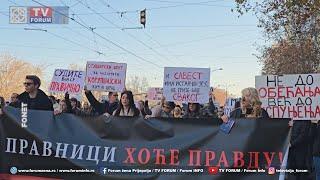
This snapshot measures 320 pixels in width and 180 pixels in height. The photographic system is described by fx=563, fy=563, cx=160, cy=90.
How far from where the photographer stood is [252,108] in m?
7.28

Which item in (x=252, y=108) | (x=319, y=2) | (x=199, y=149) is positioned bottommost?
(x=199, y=149)

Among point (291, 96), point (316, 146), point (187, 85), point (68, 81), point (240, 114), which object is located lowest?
point (316, 146)

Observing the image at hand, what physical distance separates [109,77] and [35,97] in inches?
164

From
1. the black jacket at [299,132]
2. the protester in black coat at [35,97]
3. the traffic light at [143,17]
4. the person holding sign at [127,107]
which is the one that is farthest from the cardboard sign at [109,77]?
the traffic light at [143,17]

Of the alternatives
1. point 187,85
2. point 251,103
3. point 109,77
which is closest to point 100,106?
point 109,77

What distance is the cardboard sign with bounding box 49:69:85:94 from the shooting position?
1356 centimetres

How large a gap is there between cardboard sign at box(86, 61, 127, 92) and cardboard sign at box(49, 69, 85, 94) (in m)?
1.58

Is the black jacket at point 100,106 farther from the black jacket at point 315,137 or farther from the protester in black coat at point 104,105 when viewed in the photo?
the black jacket at point 315,137

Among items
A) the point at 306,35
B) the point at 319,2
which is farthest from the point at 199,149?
the point at 306,35

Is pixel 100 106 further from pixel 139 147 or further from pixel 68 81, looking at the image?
pixel 139 147

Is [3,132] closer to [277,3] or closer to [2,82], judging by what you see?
[277,3]

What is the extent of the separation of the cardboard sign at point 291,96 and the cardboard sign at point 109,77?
454 cm

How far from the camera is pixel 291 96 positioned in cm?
754

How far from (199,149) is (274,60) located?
40.7 meters
